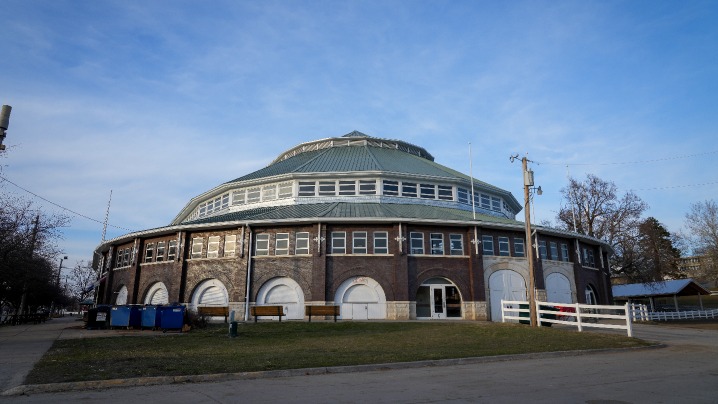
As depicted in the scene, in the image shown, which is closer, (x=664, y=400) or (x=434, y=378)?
(x=664, y=400)

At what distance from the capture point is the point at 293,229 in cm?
2972

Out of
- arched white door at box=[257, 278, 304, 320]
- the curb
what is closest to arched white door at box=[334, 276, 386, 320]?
arched white door at box=[257, 278, 304, 320]

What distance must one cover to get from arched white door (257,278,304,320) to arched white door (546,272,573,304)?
16883 millimetres

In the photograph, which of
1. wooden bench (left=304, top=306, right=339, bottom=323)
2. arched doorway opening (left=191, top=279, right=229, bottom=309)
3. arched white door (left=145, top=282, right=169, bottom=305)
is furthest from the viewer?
arched white door (left=145, top=282, right=169, bottom=305)

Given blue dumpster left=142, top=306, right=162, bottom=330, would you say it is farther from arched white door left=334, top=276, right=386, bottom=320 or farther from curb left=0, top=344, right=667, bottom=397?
curb left=0, top=344, right=667, bottom=397

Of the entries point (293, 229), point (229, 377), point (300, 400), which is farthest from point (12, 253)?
point (300, 400)

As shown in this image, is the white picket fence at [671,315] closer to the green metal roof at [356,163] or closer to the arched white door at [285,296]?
the green metal roof at [356,163]

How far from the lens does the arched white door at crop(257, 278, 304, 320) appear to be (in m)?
28.4

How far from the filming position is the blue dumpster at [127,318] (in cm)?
2359

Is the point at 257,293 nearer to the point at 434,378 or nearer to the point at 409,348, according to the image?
the point at 409,348

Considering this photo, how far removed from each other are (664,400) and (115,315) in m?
23.5

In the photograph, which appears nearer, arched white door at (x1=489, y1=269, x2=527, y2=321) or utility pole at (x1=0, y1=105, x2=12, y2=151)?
utility pole at (x1=0, y1=105, x2=12, y2=151)

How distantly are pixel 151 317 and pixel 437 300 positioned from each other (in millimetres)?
16106

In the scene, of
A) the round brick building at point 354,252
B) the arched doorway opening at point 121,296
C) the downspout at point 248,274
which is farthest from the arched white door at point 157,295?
the downspout at point 248,274
